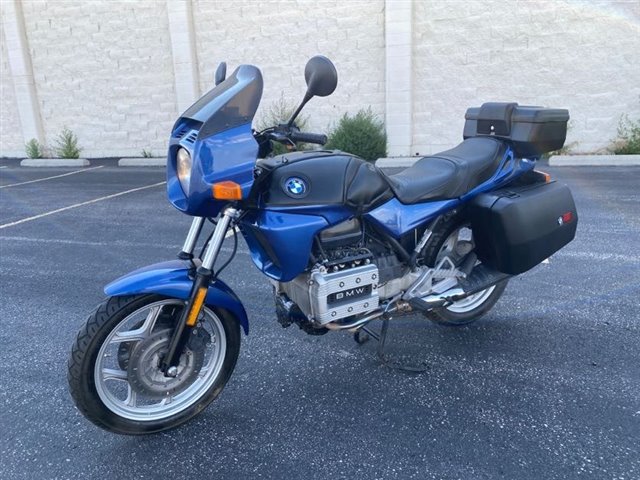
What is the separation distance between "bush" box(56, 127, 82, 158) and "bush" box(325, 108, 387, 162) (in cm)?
Answer: 668

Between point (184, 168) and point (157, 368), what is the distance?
962 millimetres

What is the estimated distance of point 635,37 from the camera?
30.0ft

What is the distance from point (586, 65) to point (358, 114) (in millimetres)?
4247

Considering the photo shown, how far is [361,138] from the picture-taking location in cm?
1023

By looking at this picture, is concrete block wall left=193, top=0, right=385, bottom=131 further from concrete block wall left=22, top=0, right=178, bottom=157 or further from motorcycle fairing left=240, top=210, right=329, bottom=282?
motorcycle fairing left=240, top=210, right=329, bottom=282

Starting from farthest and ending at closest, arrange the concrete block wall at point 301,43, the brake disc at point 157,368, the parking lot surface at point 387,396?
the concrete block wall at point 301,43
the brake disc at point 157,368
the parking lot surface at point 387,396

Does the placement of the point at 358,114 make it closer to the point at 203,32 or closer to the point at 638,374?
the point at 203,32

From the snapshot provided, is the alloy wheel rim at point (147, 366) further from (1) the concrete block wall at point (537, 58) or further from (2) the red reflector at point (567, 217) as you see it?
(1) the concrete block wall at point (537, 58)

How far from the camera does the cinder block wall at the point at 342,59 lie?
9.45m

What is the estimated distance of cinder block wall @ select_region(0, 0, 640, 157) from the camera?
945 cm

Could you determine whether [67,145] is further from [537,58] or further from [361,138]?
[537,58]

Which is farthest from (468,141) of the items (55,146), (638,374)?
(55,146)

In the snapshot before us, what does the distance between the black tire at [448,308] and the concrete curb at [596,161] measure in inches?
264

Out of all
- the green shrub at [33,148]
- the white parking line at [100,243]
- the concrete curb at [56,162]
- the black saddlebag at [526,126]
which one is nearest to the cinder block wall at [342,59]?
the green shrub at [33,148]
